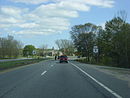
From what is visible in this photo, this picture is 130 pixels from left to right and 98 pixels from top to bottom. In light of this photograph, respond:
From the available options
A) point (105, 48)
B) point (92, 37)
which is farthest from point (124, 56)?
point (92, 37)

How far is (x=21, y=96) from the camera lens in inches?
340

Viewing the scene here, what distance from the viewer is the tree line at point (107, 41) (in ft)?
136

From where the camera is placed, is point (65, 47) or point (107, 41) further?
point (65, 47)

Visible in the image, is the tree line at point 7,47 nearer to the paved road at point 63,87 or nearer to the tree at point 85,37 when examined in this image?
the tree at point 85,37

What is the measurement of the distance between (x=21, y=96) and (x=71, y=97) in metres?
1.99

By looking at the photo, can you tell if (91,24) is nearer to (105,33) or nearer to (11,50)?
(105,33)

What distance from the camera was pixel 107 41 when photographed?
56.9 metres

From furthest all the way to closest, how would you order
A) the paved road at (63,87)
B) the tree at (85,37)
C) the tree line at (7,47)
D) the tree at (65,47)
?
1. the tree at (65,47)
2. the tree line at (7,47)
3. the tree at (85,37)
4. the paved road at (63,87)

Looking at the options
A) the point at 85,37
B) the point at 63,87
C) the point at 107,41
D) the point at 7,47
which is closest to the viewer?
the point at 63,87

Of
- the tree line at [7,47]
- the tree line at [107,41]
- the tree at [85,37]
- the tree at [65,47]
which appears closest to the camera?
the tree line at [107,41]

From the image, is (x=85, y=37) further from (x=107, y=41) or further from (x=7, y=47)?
(x=7, y=47)

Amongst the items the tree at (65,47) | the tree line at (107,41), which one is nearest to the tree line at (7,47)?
the tree line at (107,41)

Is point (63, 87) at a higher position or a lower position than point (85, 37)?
lower

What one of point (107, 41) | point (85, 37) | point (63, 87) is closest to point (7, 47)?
point (85, 37)
